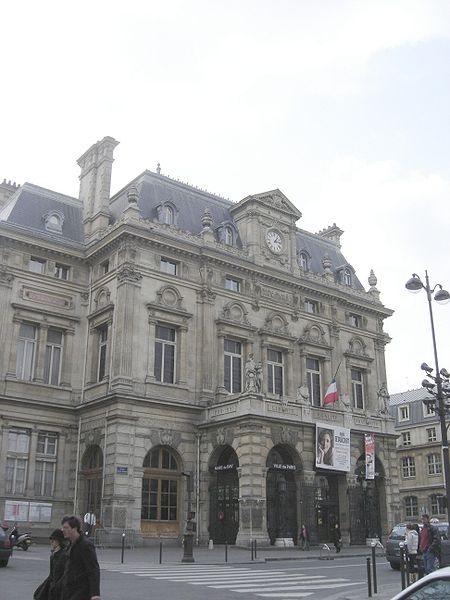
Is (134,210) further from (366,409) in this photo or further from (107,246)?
(366,409)

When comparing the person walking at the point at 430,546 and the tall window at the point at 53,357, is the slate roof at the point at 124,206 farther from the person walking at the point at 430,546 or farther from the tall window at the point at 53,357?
the person walking at the point at 430,546

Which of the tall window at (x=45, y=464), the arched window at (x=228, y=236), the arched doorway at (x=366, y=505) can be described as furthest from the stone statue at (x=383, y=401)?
the tall window at (x=45, y=464)

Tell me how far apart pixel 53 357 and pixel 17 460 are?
6.17m

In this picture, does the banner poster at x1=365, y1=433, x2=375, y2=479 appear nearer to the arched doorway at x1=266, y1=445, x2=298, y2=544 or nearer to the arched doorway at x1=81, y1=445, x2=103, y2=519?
the arched doorway at x1=266, y1=445, x2=298, y2=544

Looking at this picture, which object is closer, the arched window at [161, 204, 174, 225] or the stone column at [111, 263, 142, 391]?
the stone column at [111, 263, 142, 391]

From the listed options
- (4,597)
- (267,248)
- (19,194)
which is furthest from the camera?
(267,248)

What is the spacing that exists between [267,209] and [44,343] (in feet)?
57.7

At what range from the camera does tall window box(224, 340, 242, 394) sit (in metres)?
42.6

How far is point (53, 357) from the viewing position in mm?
40656

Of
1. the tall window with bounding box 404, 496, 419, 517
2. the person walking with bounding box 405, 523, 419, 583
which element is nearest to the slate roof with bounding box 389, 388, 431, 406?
the tall window with bounding box 404, 496, 419, 517

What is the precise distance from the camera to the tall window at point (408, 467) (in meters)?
75.1

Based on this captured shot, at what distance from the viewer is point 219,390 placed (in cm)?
4103

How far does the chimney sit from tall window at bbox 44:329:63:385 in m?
6.68

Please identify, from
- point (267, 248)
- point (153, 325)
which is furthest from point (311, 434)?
point (267, 248)
